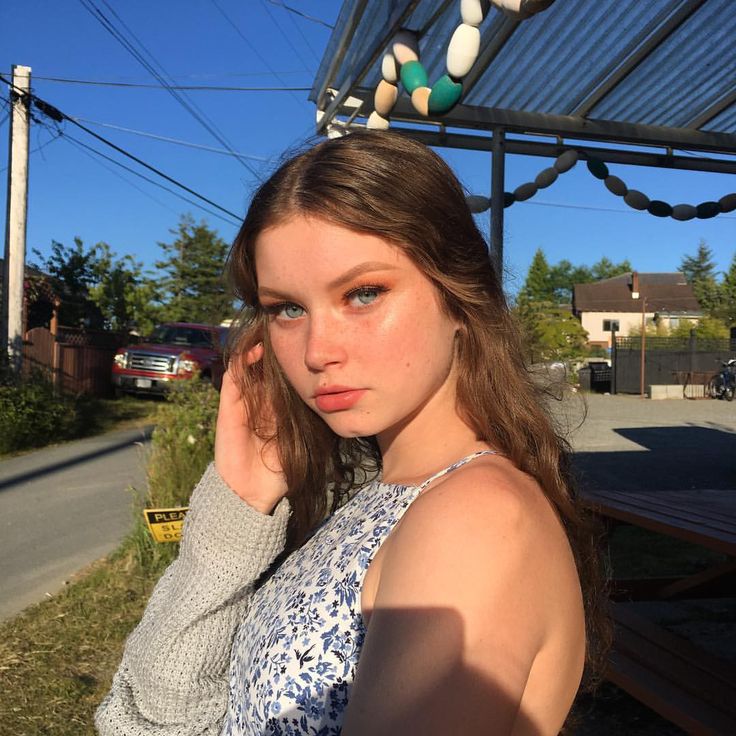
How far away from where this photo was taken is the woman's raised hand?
138 cm

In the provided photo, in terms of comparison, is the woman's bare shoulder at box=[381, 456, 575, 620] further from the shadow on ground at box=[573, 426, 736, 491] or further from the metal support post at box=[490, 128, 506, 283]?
the shadow on ground at box=[573, 426, 736, 491]

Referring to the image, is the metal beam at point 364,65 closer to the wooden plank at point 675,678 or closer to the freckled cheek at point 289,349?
the freckled cheek at point 289,349

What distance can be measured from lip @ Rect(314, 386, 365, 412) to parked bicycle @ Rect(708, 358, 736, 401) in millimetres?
20621

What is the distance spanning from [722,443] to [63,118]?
11058 mm

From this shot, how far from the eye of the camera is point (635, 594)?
330 centimetres

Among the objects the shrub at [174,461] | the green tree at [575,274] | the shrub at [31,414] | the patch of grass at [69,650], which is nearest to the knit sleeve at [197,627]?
the patch of grass at [69,650]

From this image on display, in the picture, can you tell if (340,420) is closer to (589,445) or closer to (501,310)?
(501,310)

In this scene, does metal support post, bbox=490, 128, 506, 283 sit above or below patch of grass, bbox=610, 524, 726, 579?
above

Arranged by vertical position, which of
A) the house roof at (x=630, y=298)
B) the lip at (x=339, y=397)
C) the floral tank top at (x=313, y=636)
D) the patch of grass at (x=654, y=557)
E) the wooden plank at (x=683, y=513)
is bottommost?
the patch of grass at (x=654, y=557)

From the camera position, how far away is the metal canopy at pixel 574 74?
3.53 m

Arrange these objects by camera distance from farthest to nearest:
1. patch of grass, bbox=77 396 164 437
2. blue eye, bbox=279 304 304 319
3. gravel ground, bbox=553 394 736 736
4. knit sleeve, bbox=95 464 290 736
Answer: patch of grass, bbox=77 396 164 437 < gravel ground, bbox=553 394 736 736 < knit sleeve, bbox=95 464 290 736 < blue eye, bbox=279 304 304 319

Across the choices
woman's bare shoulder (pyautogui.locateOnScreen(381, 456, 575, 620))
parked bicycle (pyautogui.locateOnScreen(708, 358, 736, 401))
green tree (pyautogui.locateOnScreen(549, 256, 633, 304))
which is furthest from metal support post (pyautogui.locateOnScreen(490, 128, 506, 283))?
green tree (pyautogui.locateOnScreen(549, 256, 633, 304))

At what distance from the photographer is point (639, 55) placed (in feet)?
12.6

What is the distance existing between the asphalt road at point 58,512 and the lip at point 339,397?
372cm
